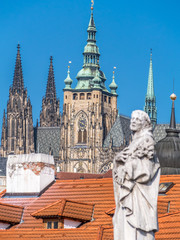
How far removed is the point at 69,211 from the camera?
28156 millimetres

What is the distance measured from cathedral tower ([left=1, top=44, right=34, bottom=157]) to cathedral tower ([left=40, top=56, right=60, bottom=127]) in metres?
11.9

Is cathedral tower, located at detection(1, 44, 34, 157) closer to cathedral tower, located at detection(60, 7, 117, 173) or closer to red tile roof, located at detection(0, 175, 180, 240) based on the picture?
cathedral tower, located at detection(60, 7, 117, 173)

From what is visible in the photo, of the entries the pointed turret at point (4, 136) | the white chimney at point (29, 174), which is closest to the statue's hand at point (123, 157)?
the white chimney at point (29, 174)

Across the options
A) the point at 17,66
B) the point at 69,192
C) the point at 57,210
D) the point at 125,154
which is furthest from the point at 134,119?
the point at 17,66

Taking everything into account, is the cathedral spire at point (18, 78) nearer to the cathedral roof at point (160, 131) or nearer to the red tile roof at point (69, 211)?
the cathedral roof at point (160, 131)

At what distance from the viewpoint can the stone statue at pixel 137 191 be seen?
1041cm

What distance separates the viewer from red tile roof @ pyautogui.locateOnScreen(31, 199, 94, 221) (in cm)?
2816

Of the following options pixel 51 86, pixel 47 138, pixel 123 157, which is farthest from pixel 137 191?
pixel 51 86

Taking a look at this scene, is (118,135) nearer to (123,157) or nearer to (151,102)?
(151,102)

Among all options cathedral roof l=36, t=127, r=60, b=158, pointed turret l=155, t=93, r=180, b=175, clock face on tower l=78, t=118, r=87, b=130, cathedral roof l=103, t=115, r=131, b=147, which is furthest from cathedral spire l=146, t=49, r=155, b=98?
pointed turret l=155, t=93, r=180, b=175

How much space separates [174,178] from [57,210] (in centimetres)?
385

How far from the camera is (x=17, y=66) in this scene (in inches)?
6777

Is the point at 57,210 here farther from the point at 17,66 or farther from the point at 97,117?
the point at 17,66

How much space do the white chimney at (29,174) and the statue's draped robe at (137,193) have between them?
78.8ft
